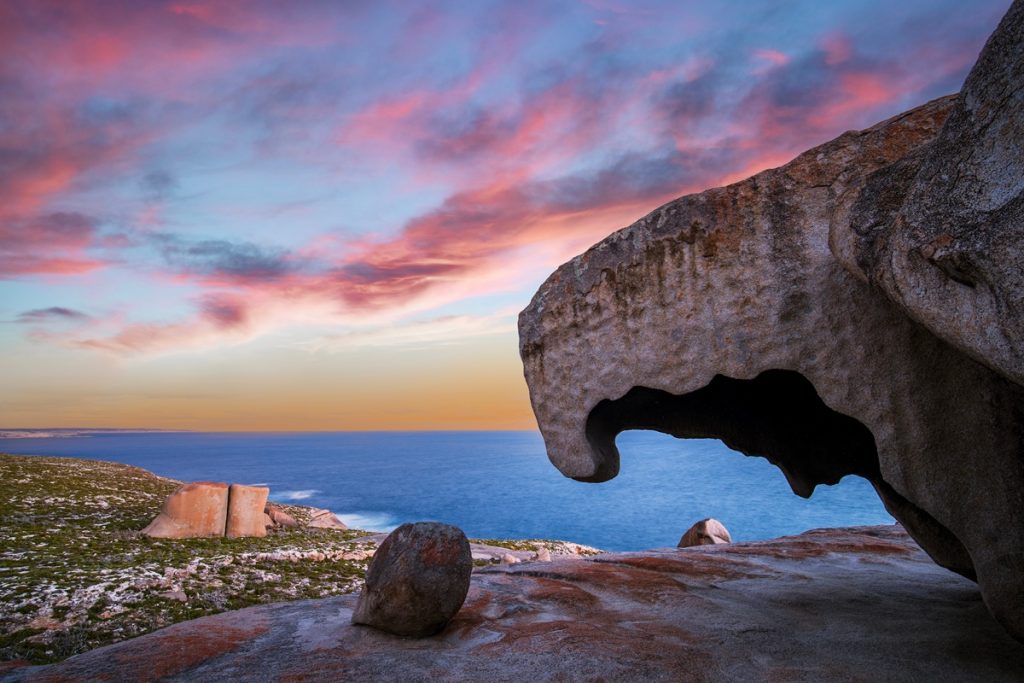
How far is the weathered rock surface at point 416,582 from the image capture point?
712 cm

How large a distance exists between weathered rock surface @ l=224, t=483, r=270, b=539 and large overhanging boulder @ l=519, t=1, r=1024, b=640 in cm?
2084

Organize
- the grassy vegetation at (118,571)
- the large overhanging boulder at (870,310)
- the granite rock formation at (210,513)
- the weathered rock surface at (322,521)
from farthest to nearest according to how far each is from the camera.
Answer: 1. the weathered rock surface at (322,521)
2. the granite rock formation at (210,513)
3. the grassy vegetation at (118,571)
4. the large overhanging boulder at (870,310)

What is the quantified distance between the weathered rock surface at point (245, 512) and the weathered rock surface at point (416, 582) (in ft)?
62.6

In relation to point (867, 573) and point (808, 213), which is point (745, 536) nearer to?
point (867, 573)

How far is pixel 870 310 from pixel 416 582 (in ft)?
18.9

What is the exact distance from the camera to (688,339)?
7.12 meters

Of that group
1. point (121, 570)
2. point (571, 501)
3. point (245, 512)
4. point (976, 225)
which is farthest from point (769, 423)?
point (571, 501)

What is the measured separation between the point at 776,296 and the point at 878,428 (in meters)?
1.66

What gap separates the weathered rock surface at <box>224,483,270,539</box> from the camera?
24.7 meters

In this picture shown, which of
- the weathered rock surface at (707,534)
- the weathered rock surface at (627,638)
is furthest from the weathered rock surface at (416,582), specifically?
the weathered rock surface at (707,534)

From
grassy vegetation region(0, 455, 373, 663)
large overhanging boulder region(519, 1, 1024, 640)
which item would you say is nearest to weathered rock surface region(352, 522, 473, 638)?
large overhanging boulder region(519, 1, 1024, 640)

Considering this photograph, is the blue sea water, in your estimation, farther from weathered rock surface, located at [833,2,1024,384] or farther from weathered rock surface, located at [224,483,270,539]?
weathered rock surface, located at [833,2,1024,384]

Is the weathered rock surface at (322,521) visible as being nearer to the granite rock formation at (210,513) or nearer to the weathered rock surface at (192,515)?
the granite rock formation at (210,513)

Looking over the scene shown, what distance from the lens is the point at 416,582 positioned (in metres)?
7.10
